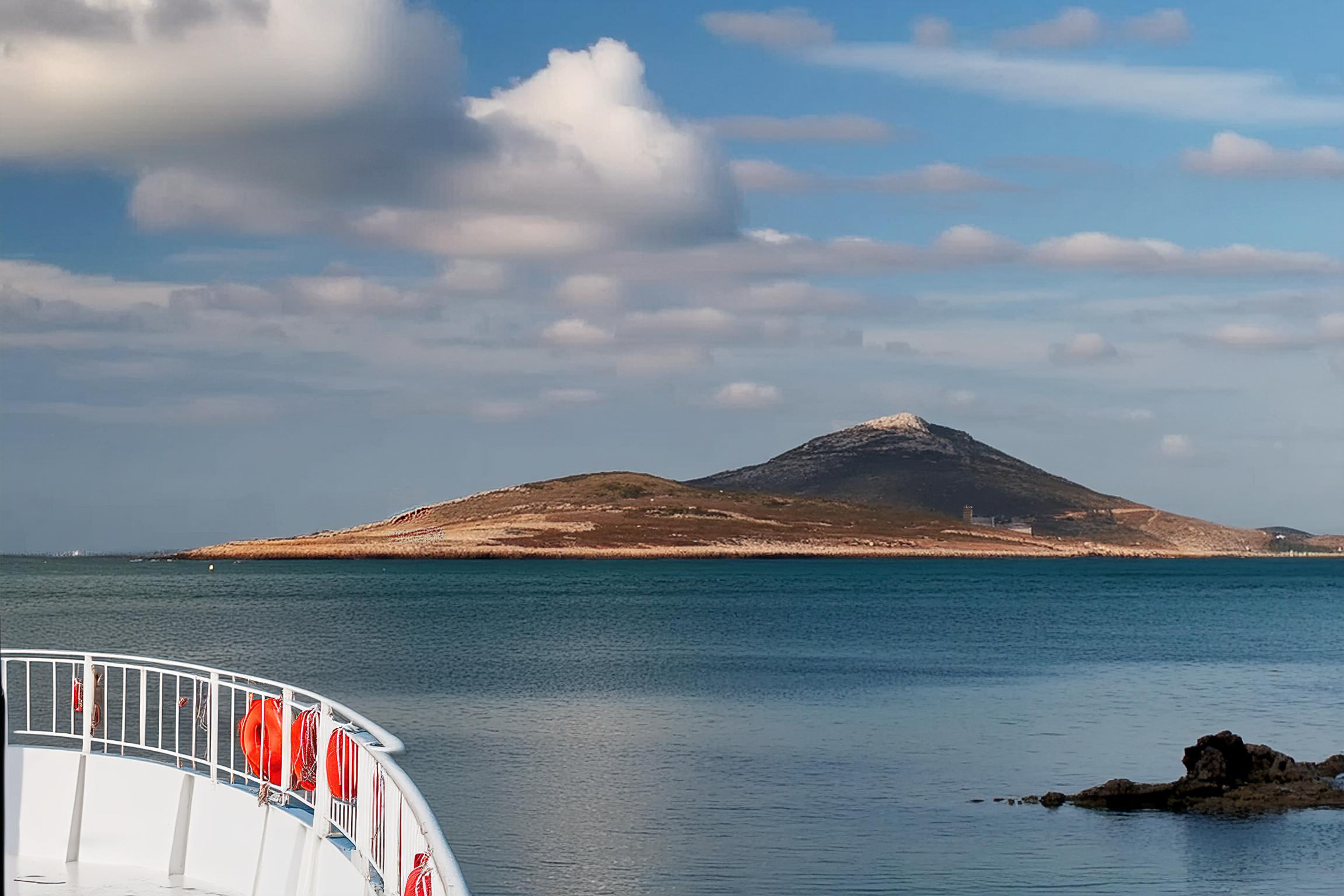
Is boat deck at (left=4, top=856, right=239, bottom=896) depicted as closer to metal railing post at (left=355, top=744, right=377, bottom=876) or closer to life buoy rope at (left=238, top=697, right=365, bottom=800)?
life buoy rope at (left=238, top=697, right=365, bottom=800)

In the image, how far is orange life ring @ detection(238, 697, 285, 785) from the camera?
12.3 metres

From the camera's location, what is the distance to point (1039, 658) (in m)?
57.4

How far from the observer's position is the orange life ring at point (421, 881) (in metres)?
6.58

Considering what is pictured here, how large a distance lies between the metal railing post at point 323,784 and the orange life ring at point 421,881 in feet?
14.0

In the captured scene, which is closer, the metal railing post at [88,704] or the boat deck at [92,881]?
the boat deck at [92,881]

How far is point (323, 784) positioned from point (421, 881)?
4.67 m

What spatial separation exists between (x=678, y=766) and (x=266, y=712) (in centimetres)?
1741

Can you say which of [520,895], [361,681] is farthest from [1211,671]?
[520,895]

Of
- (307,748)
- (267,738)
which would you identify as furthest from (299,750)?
(267,738)

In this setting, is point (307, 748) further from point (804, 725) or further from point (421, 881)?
point (804, 725)

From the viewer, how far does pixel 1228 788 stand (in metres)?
25.2

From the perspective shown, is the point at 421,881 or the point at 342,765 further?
the point at 342,765

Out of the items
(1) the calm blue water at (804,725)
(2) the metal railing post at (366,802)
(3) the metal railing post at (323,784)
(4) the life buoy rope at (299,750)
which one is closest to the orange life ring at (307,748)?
(4) the life buoy rope at (299,750)

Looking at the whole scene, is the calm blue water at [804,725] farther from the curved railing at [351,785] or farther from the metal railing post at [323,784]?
the metal railing post at [323,784]
